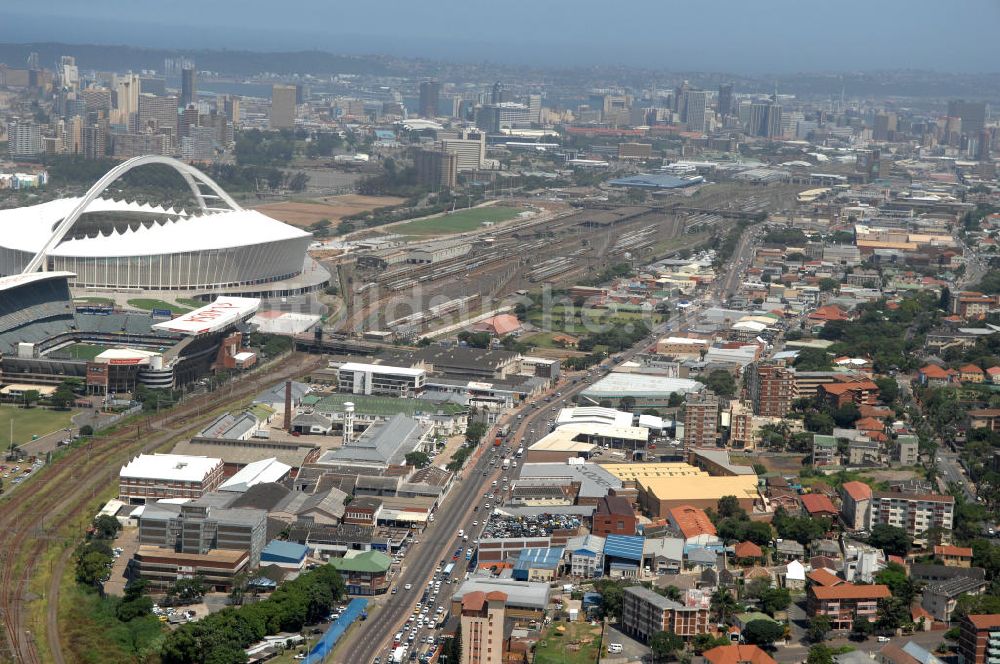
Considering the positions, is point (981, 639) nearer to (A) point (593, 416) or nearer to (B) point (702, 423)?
(B) point (702, 423)

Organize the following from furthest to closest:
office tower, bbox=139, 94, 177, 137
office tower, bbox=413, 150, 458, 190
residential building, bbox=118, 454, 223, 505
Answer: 1. office tower, bbox=139, 94, 177, 137
2. office tower, bbox=413, 150, 458, 190
3. residential building, bbox=118, 454, 223, 505

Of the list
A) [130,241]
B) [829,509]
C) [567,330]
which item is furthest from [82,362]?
[829,509]

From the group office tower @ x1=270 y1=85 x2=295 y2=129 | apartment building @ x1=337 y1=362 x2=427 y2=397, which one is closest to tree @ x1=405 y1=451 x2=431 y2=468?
apartment building @ x1=337 y1=362 x2=427 y2=397

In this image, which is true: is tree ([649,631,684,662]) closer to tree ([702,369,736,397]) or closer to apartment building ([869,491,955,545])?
apartment building ([869,491,955,545])

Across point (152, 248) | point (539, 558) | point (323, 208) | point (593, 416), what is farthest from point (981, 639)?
point (323, 208)

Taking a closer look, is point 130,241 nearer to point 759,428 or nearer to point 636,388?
point 636,388

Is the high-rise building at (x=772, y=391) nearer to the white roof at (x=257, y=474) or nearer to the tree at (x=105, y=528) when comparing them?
the white roof at (x=257, y=474)

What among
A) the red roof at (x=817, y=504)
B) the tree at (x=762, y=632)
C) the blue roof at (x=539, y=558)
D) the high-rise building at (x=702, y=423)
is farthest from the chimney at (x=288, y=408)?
the tree at (x=762, y=632)
